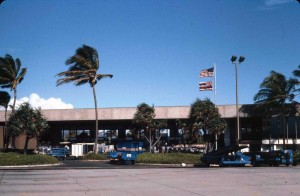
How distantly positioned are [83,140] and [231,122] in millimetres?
25667

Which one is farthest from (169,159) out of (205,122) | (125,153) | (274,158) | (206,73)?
(206,73)

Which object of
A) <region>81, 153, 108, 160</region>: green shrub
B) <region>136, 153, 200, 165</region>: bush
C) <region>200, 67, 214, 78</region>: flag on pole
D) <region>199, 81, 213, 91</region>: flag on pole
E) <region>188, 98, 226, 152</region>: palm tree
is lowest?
<region>81, 153, 108, 160</region>: green shrub

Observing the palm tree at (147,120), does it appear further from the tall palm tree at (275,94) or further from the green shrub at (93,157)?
the tall palm tree at (275,94)

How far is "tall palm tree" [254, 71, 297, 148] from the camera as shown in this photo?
40.3m

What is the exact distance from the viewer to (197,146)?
48344 mm

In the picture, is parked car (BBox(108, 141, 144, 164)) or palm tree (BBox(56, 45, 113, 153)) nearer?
parked car (BBox(108, 141, 144, 164))

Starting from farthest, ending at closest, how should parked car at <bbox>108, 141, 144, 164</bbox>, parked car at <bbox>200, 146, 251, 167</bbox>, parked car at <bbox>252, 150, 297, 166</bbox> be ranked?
parked car at <bbox>108, 141, 144, 164</bbox> → parked car at <bbox>252, 150, 297, 166</bbox> → parked car at <bbox>200, 146, 251, 167</bbox>

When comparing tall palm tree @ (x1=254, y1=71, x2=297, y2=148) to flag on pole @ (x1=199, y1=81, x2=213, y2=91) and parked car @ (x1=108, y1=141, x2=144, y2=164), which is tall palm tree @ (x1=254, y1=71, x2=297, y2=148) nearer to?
flag on pole @ (x1=199, y1=81, x2=213, y2=91)

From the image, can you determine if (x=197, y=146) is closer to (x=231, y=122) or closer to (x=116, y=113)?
(x=231, y=122)

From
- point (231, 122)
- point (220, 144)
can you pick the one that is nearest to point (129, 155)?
point (231, 122)

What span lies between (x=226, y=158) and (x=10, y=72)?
2731 cm

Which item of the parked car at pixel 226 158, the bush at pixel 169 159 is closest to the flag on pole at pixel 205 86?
the bush at pixel 169 159

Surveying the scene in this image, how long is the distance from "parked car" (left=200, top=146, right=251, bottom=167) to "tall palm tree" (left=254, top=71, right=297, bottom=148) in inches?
438

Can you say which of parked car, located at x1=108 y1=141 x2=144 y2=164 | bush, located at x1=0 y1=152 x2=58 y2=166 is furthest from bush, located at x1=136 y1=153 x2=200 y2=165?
bush, located at x1=0 y1=152 x2=58 y2=166
